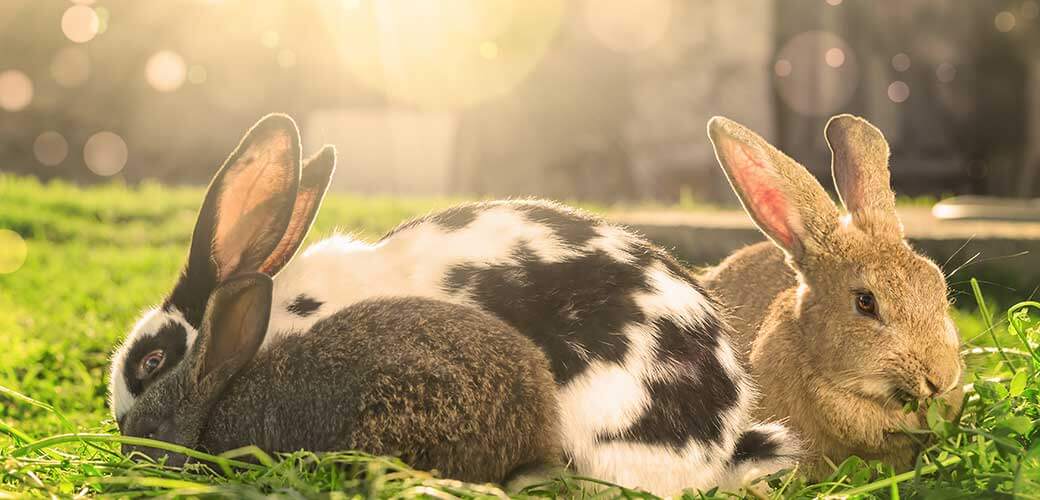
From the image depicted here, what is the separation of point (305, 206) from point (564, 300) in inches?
30.8

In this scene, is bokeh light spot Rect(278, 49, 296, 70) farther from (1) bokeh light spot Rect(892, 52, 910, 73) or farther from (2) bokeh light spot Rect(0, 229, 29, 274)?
(1) bokeh light spot Rect(892, 52, 910, 73)

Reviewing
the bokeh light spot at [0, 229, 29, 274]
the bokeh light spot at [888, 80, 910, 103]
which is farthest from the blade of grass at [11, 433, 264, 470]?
the bokeh light spot at [888, 80, 910, 103]

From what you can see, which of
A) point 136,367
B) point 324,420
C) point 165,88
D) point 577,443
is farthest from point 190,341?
point 165,88

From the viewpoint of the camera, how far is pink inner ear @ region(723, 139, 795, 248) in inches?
124

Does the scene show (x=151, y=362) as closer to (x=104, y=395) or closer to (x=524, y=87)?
(x=104, y=395)

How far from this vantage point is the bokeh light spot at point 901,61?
473 inches

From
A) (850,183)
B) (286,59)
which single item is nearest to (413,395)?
(850,183)

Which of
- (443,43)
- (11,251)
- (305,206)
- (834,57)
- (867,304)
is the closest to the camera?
(305,206)

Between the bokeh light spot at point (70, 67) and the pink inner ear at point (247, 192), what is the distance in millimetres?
10501

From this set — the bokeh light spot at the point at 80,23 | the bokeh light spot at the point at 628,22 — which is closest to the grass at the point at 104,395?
the bokeh light spot at the point at 628,22

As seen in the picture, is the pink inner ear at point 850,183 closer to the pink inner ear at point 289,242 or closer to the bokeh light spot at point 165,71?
the pink inner ear at point 289,242

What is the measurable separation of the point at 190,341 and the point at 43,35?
1075cm

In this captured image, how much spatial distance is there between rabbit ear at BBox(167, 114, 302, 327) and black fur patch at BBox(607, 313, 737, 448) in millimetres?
973

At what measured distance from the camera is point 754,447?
2744 mm
